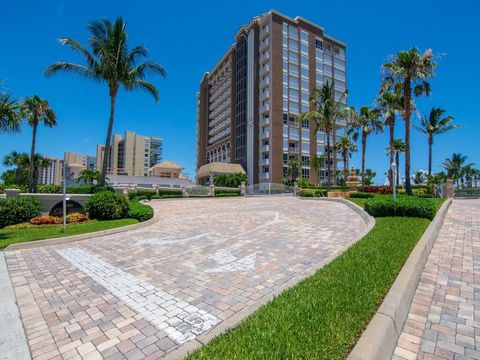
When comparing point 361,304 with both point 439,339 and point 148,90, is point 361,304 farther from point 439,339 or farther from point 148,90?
point 148,90

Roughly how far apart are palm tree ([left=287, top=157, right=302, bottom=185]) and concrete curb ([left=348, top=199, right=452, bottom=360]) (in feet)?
170

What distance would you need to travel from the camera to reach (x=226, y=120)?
255 ft

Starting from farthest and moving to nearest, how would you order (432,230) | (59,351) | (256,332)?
1. (432,230)
2. (59,351)
3. (256,332)

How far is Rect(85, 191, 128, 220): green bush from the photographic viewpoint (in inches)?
599

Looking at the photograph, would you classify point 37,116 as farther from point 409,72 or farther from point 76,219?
point 409,72

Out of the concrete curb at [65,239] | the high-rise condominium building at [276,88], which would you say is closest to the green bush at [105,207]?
the concrete curb at [65,239]

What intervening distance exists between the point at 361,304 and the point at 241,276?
268 cm

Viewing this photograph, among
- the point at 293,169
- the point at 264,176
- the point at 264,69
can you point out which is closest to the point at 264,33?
the point at 264,69

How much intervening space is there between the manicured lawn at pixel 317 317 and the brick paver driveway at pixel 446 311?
0.52 m

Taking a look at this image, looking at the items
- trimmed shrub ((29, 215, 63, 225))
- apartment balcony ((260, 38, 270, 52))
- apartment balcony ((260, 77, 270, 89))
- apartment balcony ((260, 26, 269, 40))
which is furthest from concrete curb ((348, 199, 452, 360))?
apartment balcony ((260, 26, 269, 40))

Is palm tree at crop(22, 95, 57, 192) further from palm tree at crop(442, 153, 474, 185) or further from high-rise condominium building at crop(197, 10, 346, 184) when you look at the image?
palm tree at crop(442, 153, 474, 185)

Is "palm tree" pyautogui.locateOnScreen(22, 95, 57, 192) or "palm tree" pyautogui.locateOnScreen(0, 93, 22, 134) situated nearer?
"palm tree" pyautogui.locateOnScreen(0, 93, 22, 134)

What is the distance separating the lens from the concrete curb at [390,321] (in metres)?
2.66

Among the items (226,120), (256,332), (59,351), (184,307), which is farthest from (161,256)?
(226,120)
